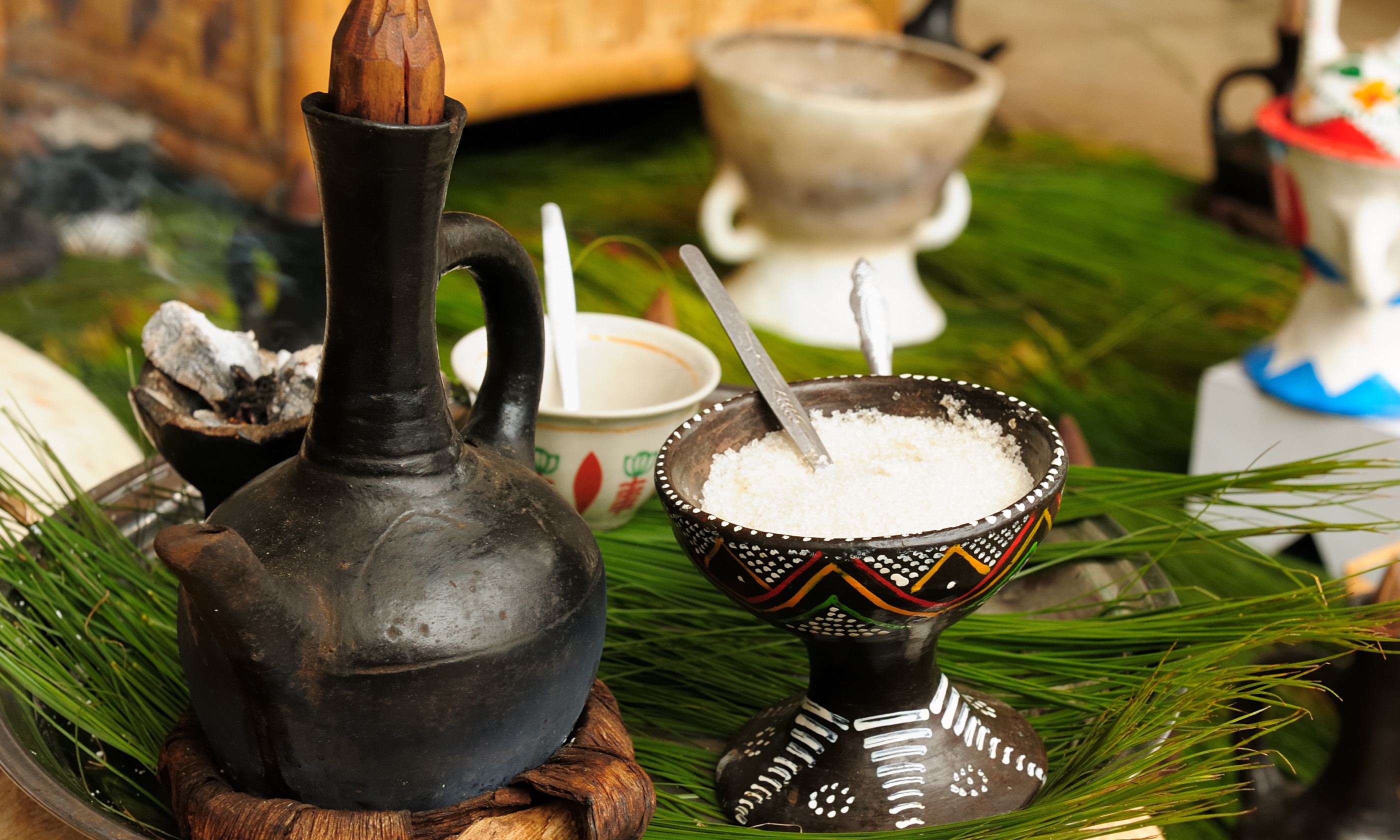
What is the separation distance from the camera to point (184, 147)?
5.52 feet

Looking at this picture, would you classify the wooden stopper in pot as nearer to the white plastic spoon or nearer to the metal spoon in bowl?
the metal spoon in bowl

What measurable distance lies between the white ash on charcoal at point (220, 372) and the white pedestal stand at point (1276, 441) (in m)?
0.86

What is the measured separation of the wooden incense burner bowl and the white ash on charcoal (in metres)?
0.23

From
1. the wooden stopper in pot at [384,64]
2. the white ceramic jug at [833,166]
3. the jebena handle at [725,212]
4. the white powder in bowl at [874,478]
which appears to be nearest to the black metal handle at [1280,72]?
Answer: the white ceramic jug at [833,166]

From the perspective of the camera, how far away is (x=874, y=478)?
57cm

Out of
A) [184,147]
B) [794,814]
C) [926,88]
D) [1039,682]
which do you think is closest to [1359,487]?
[1039,682]

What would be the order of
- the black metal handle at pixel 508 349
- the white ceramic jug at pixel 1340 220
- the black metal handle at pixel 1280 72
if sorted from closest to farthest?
the black metal handle at pixel 508 349, the white ceramic jug at pixel 1340 220, the black metal handle at pixel 1280 72

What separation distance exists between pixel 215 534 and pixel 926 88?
137cm

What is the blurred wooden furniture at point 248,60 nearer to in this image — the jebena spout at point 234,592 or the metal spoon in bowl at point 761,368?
the metal spoon in bowl at point 761,368

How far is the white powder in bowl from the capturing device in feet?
1.76

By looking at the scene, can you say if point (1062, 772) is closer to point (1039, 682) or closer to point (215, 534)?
point (1039, 682)

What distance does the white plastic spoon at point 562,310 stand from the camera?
78cm

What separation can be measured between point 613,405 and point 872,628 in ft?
1.17

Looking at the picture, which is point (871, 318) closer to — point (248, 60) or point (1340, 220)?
point (1340, 220)
